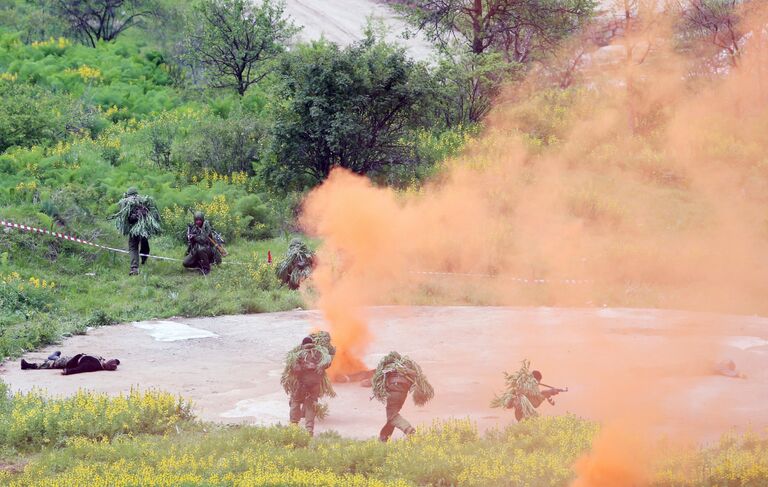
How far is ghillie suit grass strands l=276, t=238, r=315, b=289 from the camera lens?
21.4 meters

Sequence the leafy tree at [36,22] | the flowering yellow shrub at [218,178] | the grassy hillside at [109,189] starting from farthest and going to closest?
the leafy tree at [36,22] → the flowering yellow shrub at [218,178] → the grassy hillside at [109,189]

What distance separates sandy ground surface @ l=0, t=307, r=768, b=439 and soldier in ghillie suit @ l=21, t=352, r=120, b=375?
0.61 ft

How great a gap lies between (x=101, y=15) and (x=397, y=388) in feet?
131

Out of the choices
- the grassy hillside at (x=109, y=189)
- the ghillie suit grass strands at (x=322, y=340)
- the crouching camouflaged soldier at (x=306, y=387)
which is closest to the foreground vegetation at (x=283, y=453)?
the crouching camouflaged soldier at (x=306, y=387)

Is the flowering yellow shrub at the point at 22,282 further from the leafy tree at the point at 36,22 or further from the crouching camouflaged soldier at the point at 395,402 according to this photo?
the leafy tree at the point at 36,22

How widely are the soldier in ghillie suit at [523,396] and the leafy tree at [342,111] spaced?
60.0 feet

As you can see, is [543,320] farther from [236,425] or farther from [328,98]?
[328,98]

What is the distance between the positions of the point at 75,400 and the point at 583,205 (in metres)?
14.7

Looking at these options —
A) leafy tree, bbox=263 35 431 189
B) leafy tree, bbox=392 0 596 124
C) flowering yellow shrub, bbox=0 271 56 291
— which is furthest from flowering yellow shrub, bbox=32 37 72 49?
flowering yellow shrub, bbox=0 271 56 291

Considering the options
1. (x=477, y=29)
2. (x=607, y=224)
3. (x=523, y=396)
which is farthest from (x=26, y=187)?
(x=477, y=29)

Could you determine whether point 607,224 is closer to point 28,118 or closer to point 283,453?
point 283,453

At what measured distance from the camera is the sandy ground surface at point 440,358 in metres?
15.6

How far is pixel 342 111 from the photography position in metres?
32.8

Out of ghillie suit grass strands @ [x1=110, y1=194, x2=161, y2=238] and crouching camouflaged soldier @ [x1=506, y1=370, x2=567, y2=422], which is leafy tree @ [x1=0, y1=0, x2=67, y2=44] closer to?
ghillie suit grass strands @ [x1=110, y1=194, x2=161, y2=238]
